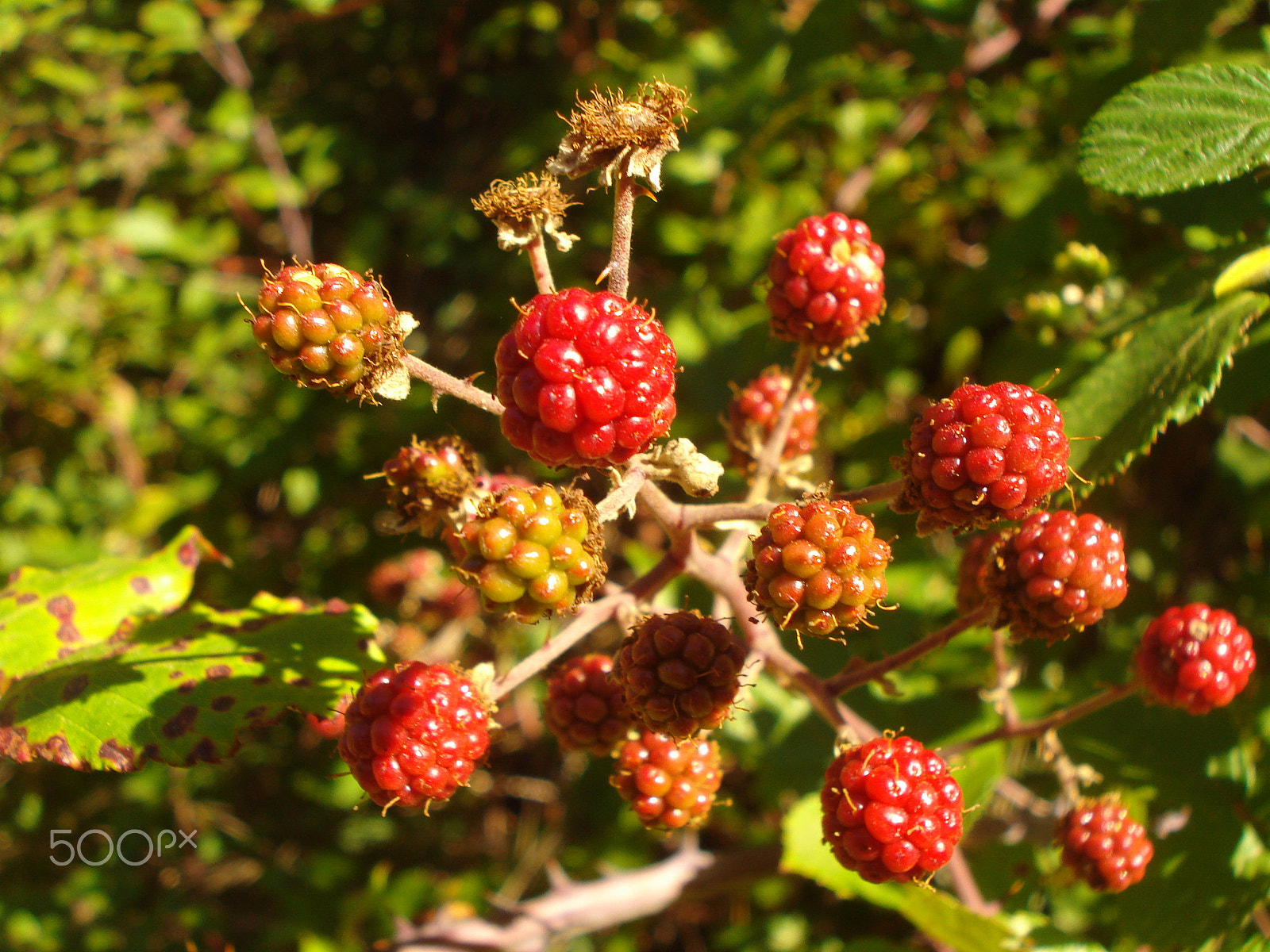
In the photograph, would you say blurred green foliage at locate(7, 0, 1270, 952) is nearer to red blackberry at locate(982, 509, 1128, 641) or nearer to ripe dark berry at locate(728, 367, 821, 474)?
ripe dark berry at locate(728, 367, 821, 474)

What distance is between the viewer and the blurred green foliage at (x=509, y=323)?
2.27 m

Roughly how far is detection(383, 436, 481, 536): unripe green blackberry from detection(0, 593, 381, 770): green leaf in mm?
278

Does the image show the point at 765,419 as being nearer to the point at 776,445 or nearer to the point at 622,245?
the point at 776,445

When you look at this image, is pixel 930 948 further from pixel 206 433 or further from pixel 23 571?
pixel 206 433

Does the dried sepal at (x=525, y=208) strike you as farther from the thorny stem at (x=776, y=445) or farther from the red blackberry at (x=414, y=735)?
the red blackberry at (x=414, y=735)

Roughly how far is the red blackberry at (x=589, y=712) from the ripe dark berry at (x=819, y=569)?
0.50 meters

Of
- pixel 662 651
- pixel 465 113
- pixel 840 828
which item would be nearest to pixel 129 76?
pixel 465 113

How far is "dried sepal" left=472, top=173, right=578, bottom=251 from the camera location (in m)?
1.36

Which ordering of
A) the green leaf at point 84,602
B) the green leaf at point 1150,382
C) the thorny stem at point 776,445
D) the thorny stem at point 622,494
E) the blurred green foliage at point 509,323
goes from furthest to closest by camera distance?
the blurred green foliage at point 509,323, the green leaf at point 84,602, the thorny stem at point 776,445, the green leaf at point 1150,382, the thorny stem at point 622,494

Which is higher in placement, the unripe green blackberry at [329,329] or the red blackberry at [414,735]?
the unripe green blackberry at [329,329]

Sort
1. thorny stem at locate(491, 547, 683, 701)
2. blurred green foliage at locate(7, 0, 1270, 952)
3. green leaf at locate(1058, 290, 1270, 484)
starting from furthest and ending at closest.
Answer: blurred green foliage at locate(7, 0, 1270, 952)
green leaf at locate(1058, 290, 1270, 484)
thorny stem at locate(491, 547, 683, 701)

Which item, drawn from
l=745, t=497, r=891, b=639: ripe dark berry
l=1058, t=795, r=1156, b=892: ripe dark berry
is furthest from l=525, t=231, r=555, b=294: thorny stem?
l=1058, t=795, r=1156, b=892: ripe dark berry

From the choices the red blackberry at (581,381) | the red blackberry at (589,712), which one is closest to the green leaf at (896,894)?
the red blackberry at (589,712)

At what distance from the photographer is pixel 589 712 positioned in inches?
64.4
